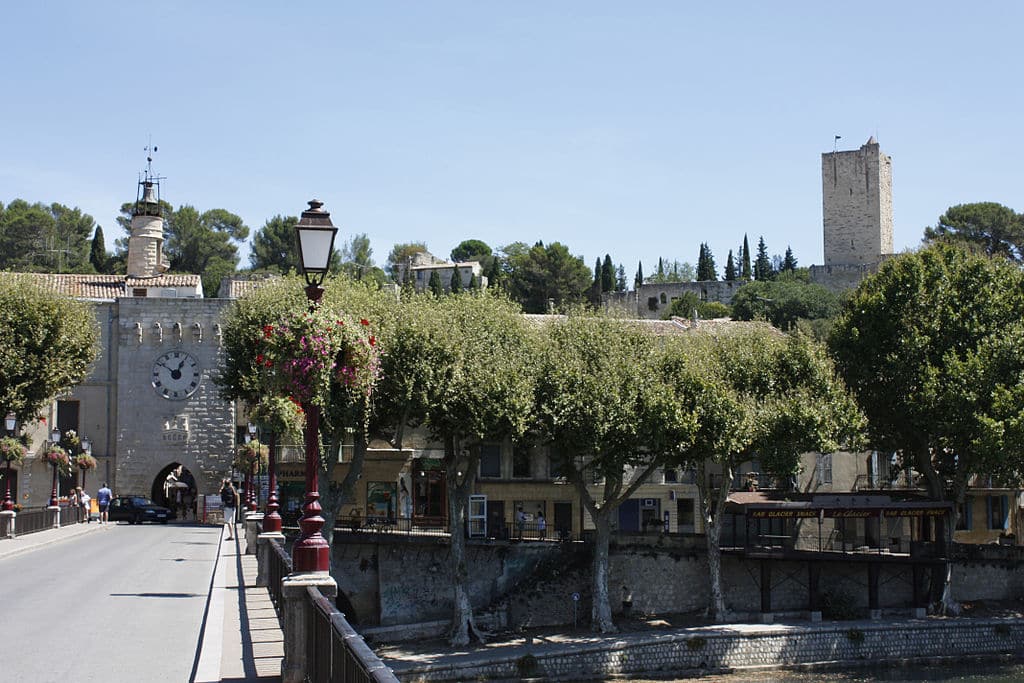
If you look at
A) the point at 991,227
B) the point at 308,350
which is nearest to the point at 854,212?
the point at 991,227

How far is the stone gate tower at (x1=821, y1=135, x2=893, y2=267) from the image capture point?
11988 centimetres

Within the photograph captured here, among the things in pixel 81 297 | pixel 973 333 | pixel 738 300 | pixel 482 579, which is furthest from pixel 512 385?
pixel 738 300

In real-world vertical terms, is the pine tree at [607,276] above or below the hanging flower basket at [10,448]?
above

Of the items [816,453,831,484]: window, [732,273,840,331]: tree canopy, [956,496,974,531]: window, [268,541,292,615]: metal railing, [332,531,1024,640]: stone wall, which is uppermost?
[732,273,840,331]: tree canopy

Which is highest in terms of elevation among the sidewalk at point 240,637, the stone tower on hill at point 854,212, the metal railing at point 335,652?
the stone tower on hill at point 854,212

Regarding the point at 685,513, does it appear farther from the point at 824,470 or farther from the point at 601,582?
the point at 601,582

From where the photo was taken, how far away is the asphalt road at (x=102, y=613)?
13.5 meters

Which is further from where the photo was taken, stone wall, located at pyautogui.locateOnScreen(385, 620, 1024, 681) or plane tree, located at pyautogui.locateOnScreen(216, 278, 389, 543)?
stone wall, located at pyautogui.locateOnScreen(385, 620, 1024, 681)

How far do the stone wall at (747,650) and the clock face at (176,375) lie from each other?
2628 centimetres

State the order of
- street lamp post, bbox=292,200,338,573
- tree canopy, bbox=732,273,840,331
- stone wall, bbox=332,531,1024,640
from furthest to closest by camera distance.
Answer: tree canopy, bbox=732,273,840,331
stone wall, bbox=332,531,1024,640
street lamp post, bbox=292,200,338,573

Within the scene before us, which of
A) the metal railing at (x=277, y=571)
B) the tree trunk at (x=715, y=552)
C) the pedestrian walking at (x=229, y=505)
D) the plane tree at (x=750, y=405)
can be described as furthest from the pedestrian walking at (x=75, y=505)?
the metal railing at (x=277, y=571)

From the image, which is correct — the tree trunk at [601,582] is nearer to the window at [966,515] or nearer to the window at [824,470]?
the window at [824,470]

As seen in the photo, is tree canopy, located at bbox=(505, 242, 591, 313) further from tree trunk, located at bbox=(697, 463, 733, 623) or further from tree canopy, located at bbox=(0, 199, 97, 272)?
tree trunk, located at bbox=(697, 463, 733, 623)

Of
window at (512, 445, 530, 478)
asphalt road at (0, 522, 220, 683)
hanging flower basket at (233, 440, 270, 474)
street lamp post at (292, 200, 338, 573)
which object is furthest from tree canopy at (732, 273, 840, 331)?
street lamp post at (292, 200, 338, 573)
